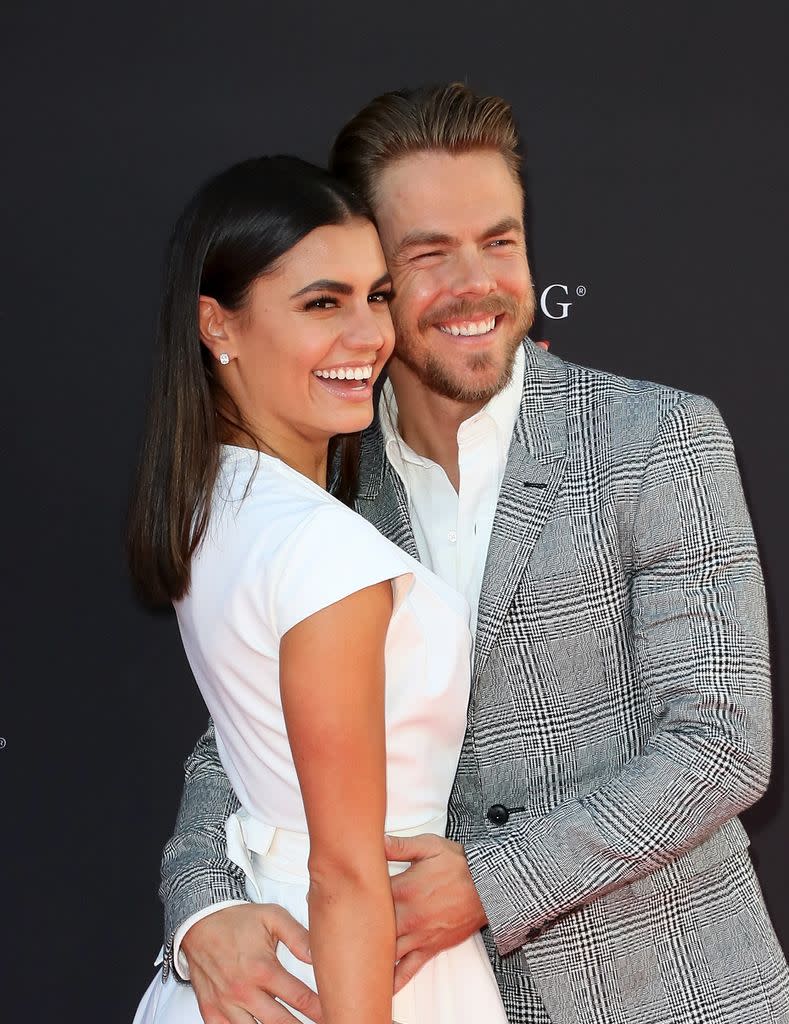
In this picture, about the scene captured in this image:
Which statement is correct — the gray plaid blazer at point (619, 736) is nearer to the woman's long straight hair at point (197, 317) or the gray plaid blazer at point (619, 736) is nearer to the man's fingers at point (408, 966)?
the man's fingers at point (408, 966)

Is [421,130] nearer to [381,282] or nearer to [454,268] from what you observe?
[454,268]

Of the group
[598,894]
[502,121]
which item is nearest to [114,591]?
[502,121]

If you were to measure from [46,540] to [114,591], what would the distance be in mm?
196

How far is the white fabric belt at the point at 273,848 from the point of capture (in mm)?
1672

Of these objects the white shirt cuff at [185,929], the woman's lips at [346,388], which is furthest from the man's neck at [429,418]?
the white shirt cuff at [185,929]

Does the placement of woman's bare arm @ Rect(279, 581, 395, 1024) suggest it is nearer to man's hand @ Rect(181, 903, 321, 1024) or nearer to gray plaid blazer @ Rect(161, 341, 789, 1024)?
man's hand @ Rect(181, 903, 321, 1024)

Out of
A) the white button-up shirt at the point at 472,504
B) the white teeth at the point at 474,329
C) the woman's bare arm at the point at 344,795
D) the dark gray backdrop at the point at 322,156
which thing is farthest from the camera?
the dark gray backdrop at the point at 322,156

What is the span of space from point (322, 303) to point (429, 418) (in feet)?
1.44

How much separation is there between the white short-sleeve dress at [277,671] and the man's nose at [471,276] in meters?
0.54

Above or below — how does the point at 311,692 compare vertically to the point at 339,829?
above

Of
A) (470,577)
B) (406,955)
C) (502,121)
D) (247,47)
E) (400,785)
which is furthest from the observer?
(247,47)

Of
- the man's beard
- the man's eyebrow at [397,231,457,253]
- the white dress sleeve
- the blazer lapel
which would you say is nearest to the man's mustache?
the man's beard

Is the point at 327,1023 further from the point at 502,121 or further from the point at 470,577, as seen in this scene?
the point at 502,121

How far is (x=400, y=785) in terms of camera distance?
65.9 inches
